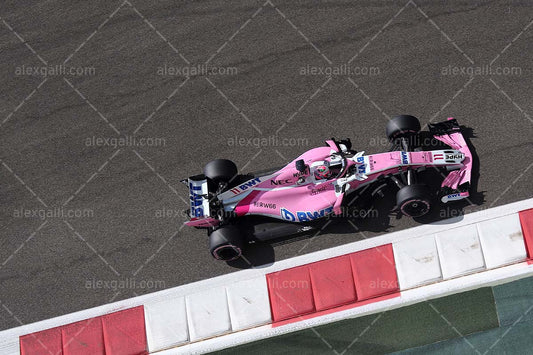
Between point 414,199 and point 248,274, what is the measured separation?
392 centimetres

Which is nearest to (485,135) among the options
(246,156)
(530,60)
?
(530,60)

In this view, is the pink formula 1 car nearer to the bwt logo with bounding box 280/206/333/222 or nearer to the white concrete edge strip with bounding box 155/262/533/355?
the bwt logo with bounding box 280/206/333/222

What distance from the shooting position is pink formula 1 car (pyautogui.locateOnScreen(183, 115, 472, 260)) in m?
9.29

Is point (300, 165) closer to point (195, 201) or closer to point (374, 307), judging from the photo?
point (195, 201)

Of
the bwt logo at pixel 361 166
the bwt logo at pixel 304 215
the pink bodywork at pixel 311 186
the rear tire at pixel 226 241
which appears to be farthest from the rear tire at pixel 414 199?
the rear tire at pixel 226 241

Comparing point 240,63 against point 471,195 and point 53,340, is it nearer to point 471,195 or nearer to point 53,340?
point 471,195

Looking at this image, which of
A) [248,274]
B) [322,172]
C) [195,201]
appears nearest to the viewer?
[322,172]

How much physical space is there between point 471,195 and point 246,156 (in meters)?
5.22

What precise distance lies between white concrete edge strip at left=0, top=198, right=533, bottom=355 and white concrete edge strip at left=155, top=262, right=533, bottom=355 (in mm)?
1121

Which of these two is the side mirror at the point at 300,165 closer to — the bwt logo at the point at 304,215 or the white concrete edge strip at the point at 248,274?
the bwt logo at the point at 304,215

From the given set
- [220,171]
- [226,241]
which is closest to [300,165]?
[220,171]

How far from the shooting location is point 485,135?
1037 cm

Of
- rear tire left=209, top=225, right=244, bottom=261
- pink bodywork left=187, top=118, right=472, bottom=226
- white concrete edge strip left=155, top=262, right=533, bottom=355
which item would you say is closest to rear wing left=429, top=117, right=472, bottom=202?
pink bodywork left=187, top=118, right=472, bottom=226

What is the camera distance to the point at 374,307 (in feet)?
30.6
